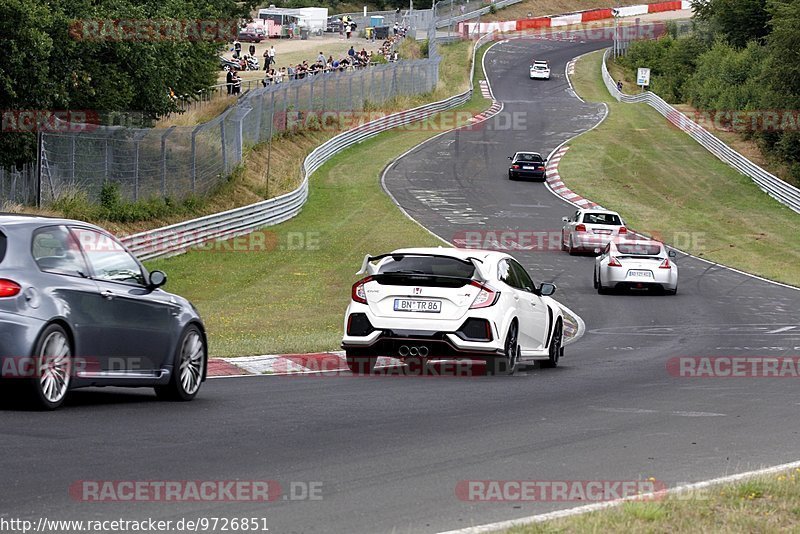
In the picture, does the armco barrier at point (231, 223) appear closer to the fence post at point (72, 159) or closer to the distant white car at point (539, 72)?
the fence post at point (72, 159)

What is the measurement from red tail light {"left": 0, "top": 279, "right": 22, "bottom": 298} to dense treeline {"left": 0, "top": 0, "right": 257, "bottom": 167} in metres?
24.9

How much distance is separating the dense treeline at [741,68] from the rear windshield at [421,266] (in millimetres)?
41054

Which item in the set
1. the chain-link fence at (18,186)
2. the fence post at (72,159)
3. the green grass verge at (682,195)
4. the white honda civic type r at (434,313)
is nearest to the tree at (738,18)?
the green grass verge at (682,195)

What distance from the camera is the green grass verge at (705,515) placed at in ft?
20.1

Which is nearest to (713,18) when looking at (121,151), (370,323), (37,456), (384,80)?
(384,80)

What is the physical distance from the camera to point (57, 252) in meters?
9.52

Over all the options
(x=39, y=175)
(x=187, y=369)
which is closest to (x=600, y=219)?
(x=39, y=175)

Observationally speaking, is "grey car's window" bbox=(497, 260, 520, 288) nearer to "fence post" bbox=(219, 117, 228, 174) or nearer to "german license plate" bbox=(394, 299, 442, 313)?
"german license plate" bbox=(394, 299, 442, 313)

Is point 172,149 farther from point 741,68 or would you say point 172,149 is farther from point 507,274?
point 741,68

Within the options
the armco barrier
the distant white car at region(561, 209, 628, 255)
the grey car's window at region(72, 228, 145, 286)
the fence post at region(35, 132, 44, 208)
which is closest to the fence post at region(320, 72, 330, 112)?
the armco barrier

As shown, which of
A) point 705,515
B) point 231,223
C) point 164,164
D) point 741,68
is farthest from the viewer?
point 741,68

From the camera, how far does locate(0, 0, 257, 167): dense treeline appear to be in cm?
3281

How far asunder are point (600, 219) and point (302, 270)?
9.27 m

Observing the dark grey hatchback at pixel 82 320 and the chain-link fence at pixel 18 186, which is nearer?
the dark grey hatchback at pixel 82 320
